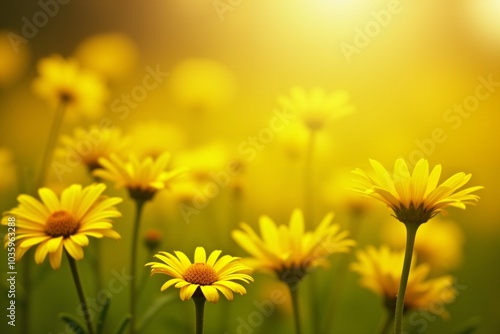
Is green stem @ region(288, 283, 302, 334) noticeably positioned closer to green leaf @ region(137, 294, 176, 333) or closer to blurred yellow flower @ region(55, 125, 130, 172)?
green leaf @ region(137, 294, 176, 333)

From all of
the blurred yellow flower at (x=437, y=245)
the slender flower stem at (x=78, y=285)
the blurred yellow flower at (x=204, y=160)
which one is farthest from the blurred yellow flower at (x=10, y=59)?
the blurred yellow flower at (x=437, y=245)

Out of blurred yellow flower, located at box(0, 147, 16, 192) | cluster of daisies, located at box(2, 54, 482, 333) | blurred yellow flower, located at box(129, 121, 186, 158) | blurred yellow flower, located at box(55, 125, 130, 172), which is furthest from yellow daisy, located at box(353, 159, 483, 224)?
blurred yellow flower, located at box(0, 147, 16, 192)

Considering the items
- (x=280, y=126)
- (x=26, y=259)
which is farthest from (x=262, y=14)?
(x=26, y=259)

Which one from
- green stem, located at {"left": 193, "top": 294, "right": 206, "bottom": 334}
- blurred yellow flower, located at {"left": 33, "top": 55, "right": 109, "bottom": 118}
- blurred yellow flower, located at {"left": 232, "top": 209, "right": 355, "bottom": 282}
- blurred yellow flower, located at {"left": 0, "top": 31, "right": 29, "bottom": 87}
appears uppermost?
blurred yellow flower, located at {"left": 0, "top": 31, "right": 29, "bottom": 87}

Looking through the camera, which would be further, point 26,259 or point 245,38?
point 245,38

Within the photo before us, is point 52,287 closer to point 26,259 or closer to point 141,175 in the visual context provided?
point 26,259

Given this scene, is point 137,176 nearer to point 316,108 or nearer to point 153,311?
point 153,311
